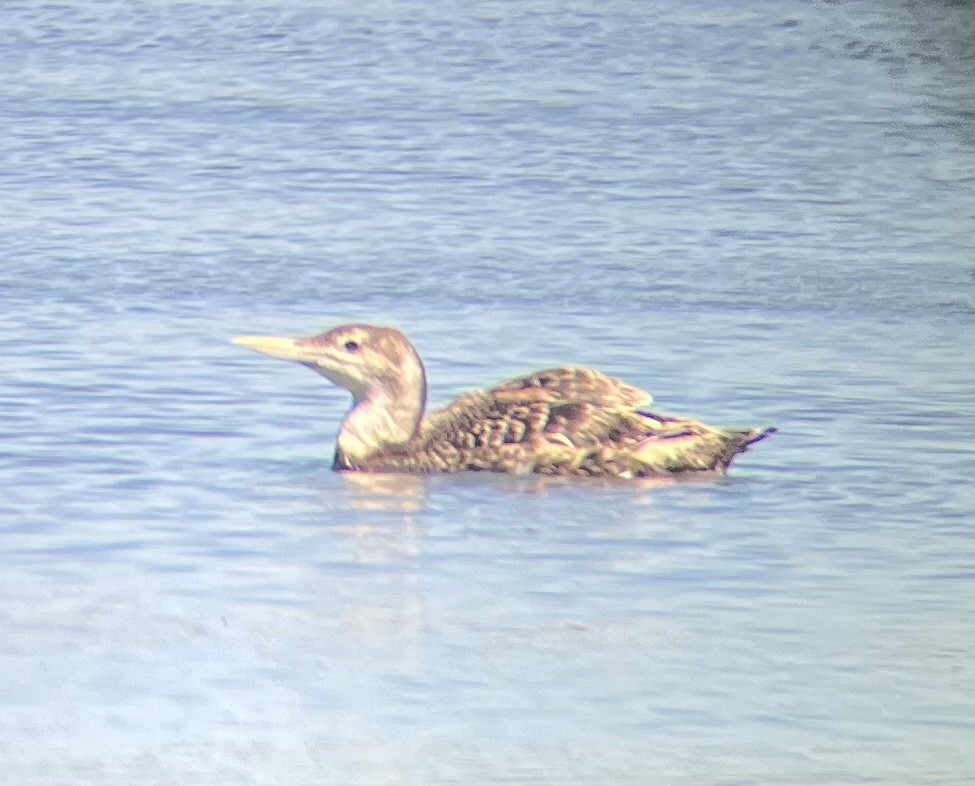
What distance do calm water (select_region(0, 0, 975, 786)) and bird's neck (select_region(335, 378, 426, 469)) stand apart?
13cm

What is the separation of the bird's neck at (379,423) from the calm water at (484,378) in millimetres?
127

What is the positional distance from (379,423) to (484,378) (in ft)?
3.03

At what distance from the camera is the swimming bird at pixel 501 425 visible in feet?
24.2

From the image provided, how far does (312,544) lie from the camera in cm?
668

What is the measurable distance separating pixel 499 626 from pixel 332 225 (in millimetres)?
4711

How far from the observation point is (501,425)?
7.41 metres

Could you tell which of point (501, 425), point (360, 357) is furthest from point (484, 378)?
point (501, 425)

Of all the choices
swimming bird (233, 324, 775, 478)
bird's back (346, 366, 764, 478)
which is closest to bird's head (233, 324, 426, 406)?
swimming bird (233, 324, 775, 478)

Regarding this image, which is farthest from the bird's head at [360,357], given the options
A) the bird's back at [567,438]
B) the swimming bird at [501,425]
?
the bird's back at [567,438]

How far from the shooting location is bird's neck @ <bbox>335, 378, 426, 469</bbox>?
7484 millimetres

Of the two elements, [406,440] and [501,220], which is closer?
[406,440]

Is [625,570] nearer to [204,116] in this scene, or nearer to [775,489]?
[775,489]

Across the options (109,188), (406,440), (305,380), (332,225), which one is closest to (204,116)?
(109,188)

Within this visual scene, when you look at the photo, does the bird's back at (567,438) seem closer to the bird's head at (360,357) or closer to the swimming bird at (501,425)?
the swimming bird at (501,425)
